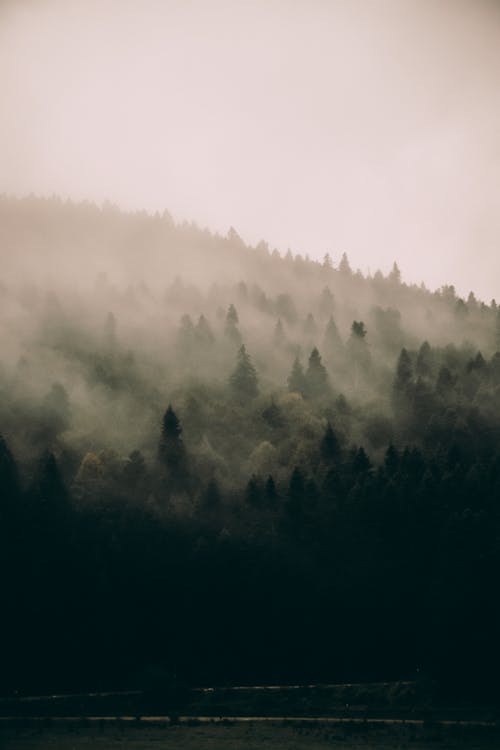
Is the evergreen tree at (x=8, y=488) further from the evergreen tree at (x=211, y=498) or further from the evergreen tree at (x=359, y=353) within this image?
the evergreen tree at (x=359, y=353)

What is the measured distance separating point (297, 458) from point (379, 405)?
107ft

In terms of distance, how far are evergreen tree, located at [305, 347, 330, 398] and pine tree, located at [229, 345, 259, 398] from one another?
36.2 feet

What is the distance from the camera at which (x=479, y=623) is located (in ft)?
328

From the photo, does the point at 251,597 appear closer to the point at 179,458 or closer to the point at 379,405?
the point at 179,458

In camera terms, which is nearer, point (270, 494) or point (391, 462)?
point (270, 494)

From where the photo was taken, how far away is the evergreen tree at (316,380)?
172 m

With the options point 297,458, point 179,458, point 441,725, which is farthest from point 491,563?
point 179,458

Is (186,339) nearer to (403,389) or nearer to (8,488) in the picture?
(403,389)

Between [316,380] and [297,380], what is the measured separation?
3.98 meters

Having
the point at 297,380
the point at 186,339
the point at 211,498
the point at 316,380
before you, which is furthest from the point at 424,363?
the point at 211,498

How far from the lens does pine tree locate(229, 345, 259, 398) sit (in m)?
169

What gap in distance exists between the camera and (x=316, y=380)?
173500 mm

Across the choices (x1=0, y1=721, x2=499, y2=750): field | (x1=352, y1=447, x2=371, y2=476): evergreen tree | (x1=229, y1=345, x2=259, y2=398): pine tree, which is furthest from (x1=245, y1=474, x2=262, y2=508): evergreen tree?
(x1=229, y1=345, x2=259, y2=398): pine tree

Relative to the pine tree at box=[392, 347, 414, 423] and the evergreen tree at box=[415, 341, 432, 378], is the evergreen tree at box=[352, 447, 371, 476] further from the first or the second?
the evergreen tree at box=[415, 341, 432, 378]
